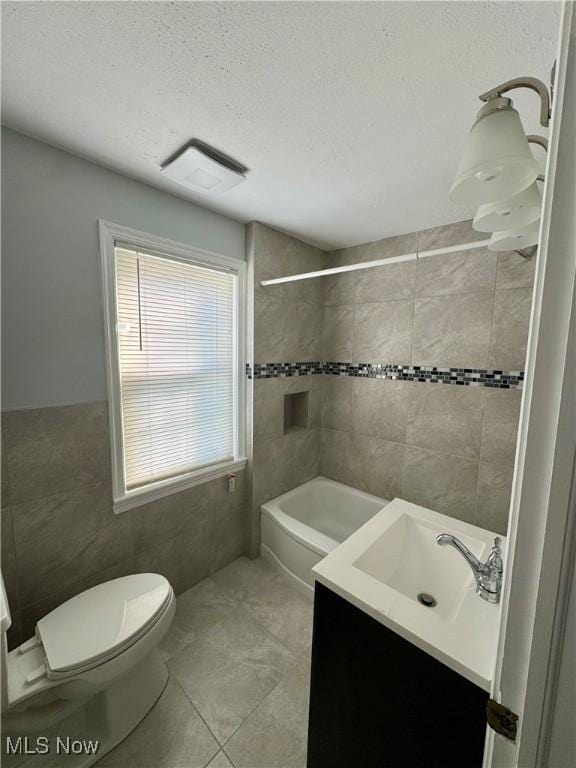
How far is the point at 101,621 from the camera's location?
1.17 meters

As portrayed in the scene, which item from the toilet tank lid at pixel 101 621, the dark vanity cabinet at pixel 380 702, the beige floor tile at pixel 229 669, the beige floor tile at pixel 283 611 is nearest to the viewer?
the dark vanity cabinet at pixel 380 702

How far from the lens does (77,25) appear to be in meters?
0.75

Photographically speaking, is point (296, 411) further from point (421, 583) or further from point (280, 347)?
point (421, 583)

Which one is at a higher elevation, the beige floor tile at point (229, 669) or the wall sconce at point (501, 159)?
the wall sconce at point (501, 159)

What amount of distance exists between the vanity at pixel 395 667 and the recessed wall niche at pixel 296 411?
139 centimetres

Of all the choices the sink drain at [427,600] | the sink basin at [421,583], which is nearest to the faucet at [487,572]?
the sink basin at [421,583]

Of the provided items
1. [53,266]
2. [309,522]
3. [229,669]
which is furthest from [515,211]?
[309,522]

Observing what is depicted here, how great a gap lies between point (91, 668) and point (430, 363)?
226 cm

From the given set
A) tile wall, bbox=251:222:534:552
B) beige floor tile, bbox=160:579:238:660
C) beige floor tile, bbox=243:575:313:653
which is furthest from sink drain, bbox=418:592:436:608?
beige floor tile, bbox=160:579:238:660

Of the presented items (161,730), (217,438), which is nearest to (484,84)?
(217,438)

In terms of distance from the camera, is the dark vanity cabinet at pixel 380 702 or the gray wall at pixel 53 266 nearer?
the dark vanity cabinet at pixel 380 702

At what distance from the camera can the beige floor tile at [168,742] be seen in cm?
111

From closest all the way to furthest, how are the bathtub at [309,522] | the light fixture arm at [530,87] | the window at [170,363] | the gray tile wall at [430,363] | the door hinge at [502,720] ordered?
1. the door hinge at [502,720]
2. the light fixture arm at [530,87]
3. the window at [170,363]
4. the gray tile wall at [430,363]
5. the bathtub at [309,522]

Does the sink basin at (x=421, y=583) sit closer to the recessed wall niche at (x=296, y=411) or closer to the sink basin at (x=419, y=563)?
the sink basin at (x=419, y=563)
